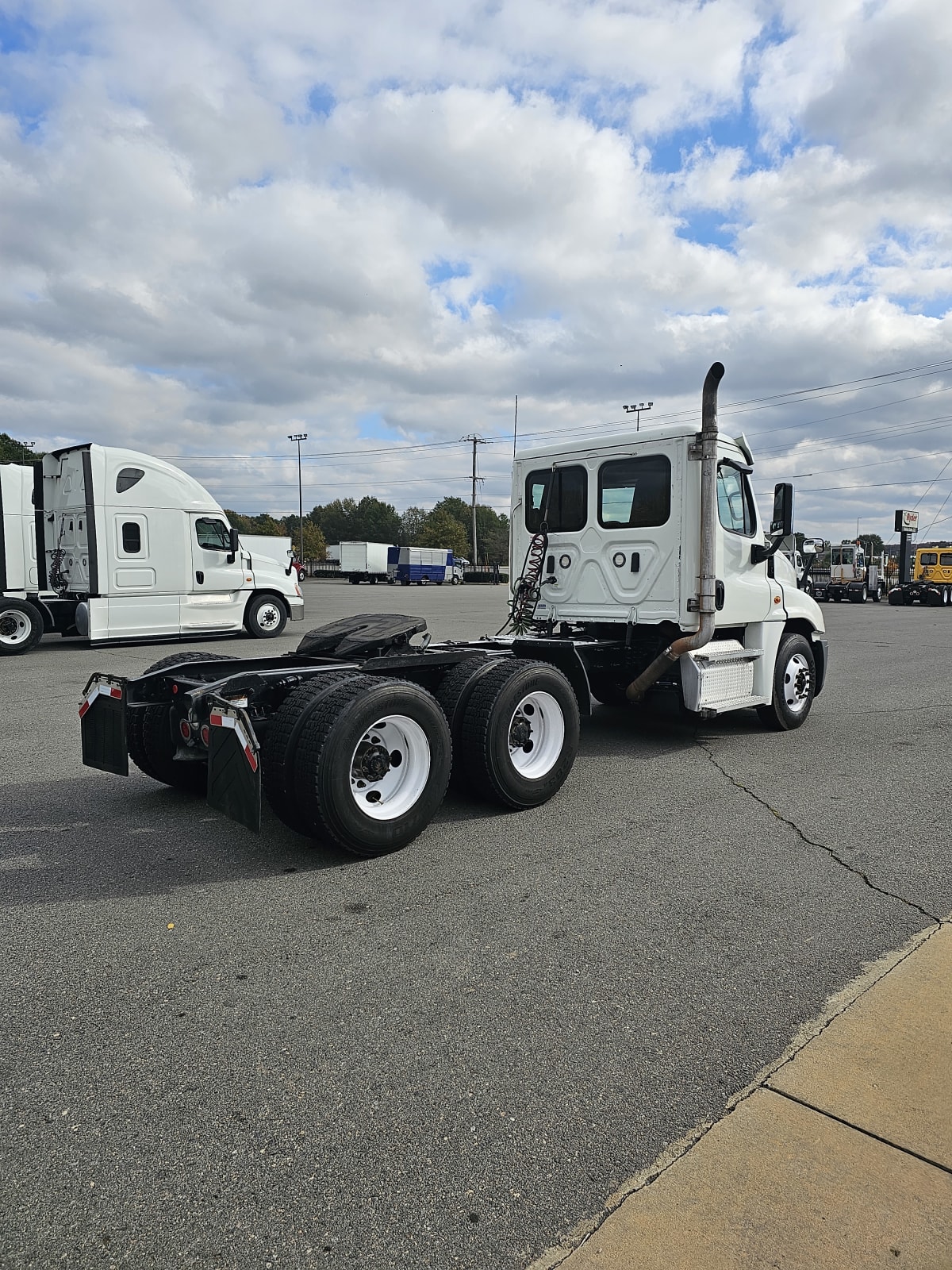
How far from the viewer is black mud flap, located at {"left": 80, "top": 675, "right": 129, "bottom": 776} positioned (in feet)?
16.8

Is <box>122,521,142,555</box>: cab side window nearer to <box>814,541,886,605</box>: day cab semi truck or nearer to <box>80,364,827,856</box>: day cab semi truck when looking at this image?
<box>80,364,827,856</box>: day cab semi truck

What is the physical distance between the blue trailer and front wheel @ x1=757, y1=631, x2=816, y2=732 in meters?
56.8

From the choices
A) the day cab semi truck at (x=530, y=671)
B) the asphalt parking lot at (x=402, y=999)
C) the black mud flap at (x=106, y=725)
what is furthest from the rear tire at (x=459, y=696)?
the black mud flap at (x=106, y=725)

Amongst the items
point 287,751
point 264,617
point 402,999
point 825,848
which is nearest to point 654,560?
point 825,848

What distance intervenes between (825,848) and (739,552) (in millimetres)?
3339

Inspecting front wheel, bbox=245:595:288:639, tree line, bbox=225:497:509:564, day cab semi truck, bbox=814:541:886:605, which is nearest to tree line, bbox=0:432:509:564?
tree line, bbox=225:497:509:564

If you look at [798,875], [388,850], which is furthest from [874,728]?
[388,850]

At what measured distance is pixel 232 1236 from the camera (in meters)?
2.15

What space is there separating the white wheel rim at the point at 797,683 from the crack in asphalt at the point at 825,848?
1495mm

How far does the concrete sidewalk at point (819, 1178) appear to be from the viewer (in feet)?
6.94

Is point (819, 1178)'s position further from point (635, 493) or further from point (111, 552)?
point (111, 552)

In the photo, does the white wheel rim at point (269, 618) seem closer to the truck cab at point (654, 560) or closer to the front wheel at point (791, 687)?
the truck cab at point (654, 560)

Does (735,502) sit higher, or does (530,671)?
(735,502)

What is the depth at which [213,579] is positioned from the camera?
659 inches
